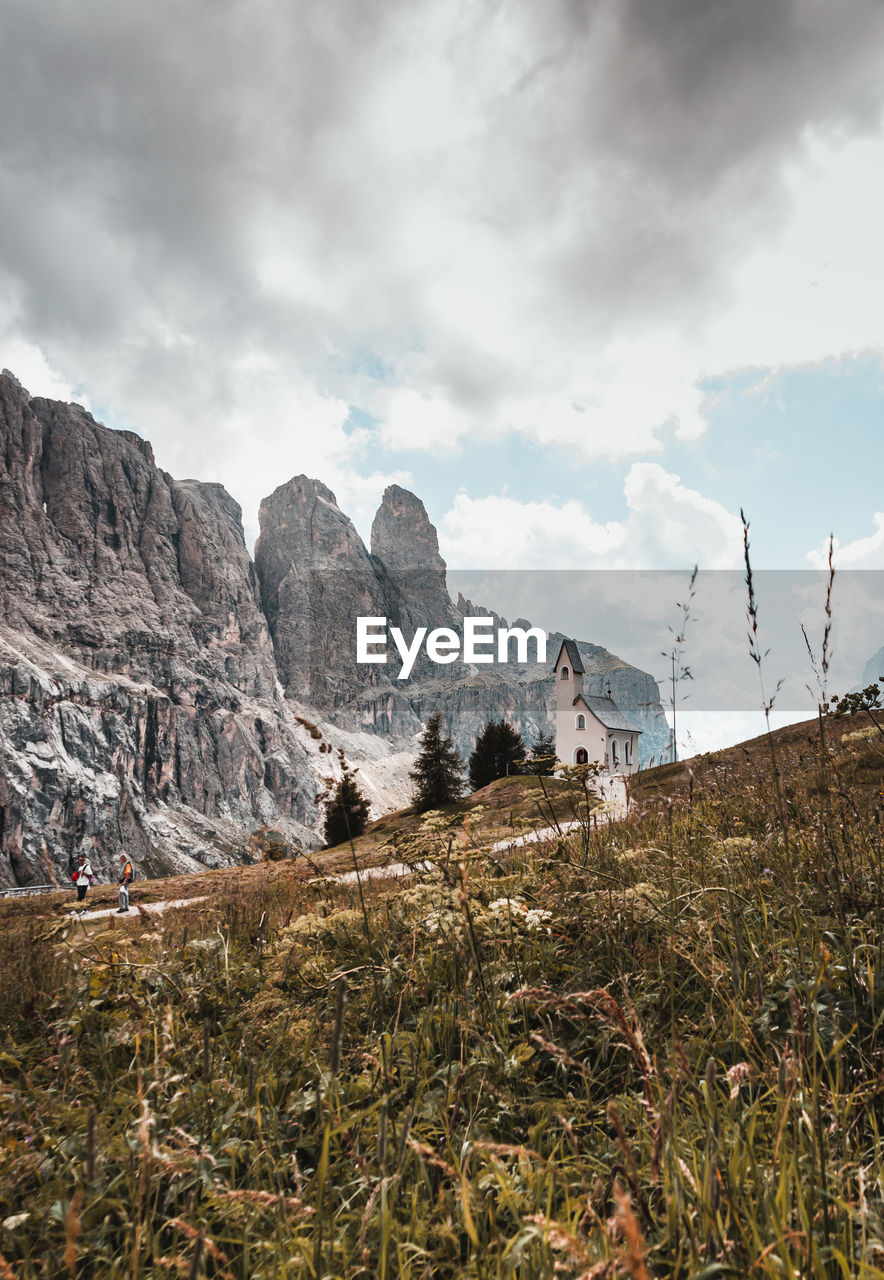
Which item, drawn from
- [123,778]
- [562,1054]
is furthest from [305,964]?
[123,778]

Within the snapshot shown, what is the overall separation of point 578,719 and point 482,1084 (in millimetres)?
58750

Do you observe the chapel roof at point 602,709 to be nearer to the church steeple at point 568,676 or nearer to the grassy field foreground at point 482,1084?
the church steeple at point 568,676

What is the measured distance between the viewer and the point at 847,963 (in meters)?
2.84

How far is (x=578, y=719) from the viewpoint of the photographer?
2345 inches

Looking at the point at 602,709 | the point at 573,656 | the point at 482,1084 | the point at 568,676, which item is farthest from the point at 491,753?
the point at 482,1084

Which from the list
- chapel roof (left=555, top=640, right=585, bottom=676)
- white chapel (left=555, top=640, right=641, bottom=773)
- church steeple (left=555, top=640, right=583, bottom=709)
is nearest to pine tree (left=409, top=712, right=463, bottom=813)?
white chapel (left=555, top=640, right=641, bottom=773)

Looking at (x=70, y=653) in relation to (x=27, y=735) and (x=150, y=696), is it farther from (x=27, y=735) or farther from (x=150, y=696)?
(x=27, y=735)

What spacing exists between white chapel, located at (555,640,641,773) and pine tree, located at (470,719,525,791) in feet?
31.6

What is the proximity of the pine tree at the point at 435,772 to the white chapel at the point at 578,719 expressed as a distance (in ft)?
60.8

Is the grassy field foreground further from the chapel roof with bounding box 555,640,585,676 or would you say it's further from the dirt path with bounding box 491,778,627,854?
the chapel roof with bounding box 555,640,585,676

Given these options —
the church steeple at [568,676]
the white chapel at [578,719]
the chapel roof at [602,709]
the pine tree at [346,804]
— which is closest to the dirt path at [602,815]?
the pine tree at [346,804]

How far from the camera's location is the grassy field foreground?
5.59 ft

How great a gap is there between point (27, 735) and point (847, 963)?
18317 centimetres

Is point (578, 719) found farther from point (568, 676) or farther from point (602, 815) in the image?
point (602, 815)
